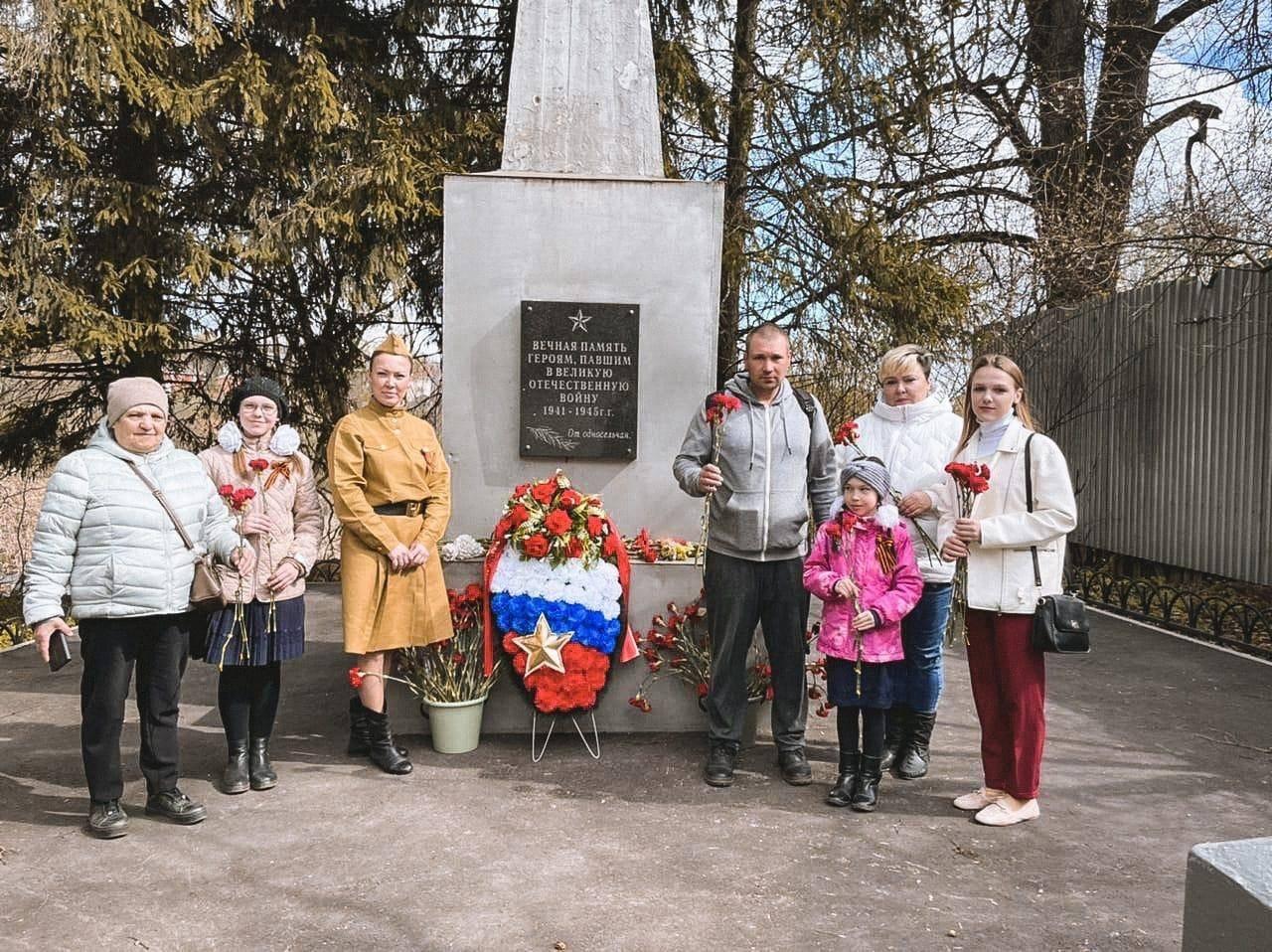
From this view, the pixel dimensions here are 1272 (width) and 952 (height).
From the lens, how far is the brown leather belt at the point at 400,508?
4.27 meters

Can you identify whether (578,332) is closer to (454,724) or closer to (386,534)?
(386,534)

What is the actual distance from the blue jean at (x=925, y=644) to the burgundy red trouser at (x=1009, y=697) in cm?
36

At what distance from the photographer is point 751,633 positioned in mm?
4227

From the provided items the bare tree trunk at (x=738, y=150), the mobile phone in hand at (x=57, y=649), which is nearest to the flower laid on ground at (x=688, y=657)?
the mobile phone in hand at (x=57, y=649)

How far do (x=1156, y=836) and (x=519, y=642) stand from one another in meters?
2.58

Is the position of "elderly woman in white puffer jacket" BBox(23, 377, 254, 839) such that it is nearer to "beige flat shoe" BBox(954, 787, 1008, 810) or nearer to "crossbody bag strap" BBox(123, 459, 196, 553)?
"crossbody bag strap" BBox(123, 459, 196, 553)

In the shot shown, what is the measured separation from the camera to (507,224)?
5.19m

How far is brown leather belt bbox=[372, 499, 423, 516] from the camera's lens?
4.27 m

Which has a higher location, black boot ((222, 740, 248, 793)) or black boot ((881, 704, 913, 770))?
black boot ((881, 704, 913, 770))

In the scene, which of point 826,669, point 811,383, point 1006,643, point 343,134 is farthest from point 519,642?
point 811,383

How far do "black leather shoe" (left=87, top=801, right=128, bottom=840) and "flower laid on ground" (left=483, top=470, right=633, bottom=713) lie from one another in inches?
60.2

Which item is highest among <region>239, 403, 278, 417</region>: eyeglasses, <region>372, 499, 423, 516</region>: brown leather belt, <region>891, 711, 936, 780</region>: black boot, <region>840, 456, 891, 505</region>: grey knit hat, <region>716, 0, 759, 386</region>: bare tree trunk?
<region>716, 0, 759, 386</region>: bare tree trunk

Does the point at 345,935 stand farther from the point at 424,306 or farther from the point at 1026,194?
the point at 1026,194

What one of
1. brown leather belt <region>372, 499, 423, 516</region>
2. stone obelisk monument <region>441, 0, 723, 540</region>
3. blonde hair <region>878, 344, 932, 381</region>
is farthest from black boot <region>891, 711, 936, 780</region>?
brown leather belt <region>372, 499, 423, 516</region>
